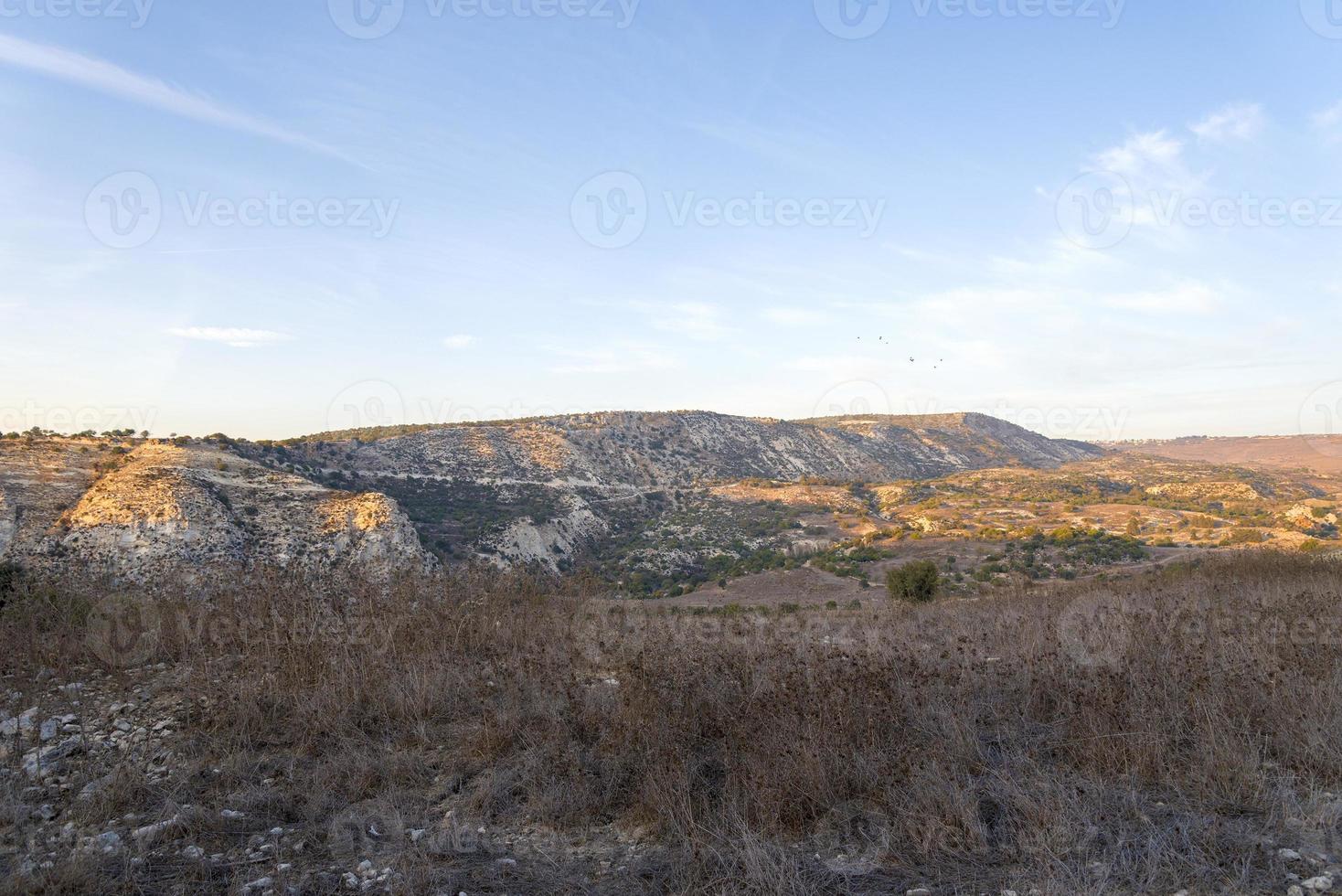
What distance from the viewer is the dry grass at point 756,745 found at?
355 centimetres

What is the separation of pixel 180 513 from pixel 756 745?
89.1ft

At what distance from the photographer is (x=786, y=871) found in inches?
134

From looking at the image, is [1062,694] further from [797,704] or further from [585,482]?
[585,482]

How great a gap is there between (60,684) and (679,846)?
5.89 metres

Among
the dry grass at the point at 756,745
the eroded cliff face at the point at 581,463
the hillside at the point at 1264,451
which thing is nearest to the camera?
the dry grass at the point at 756,745

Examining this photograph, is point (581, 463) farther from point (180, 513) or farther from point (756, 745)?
point (756, 745)

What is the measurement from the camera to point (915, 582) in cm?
2023

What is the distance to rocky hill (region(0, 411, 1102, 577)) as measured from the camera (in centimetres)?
2364

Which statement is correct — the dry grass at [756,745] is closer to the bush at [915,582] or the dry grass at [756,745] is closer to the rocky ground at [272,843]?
the rocky ground at [272,843]

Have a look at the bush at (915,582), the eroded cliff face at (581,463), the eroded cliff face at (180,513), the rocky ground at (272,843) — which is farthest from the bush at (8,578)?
the bush at (915,582)

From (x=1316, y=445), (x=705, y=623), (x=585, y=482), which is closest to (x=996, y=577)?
(x=705, y=623)

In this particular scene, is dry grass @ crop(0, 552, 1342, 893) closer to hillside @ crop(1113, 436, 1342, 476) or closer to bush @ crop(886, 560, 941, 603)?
bush @ crop(886, 560, 941, 603)

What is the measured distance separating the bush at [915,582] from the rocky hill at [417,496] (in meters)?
12.9

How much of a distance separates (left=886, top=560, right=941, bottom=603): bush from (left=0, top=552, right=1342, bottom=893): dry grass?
12.6 metres
